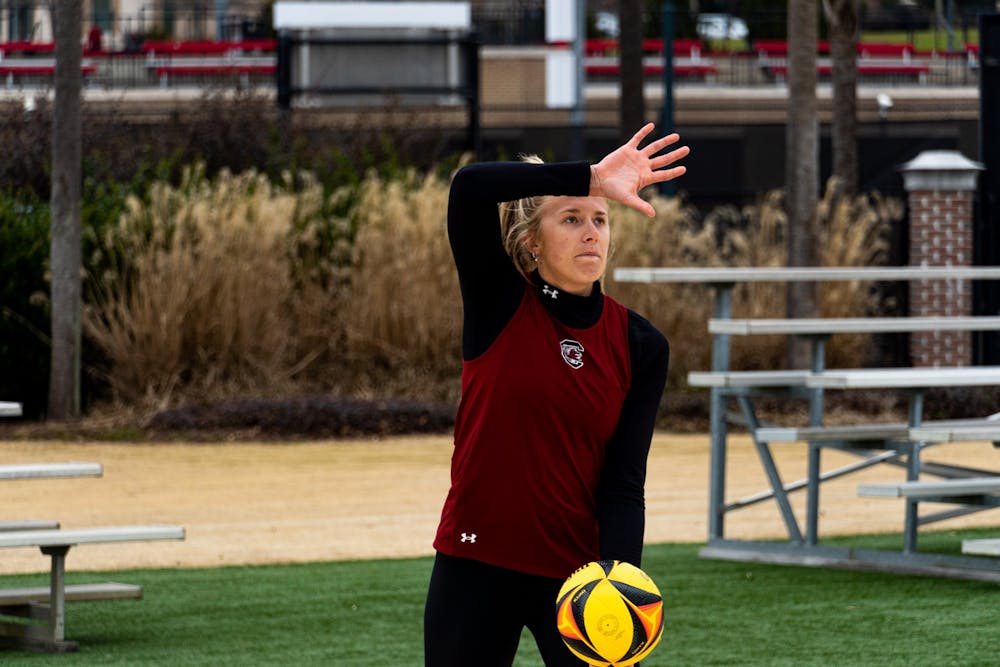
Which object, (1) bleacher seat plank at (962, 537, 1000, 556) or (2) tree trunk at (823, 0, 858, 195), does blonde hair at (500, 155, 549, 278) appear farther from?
(2) tree trunk at (823, 0, 858, 195)

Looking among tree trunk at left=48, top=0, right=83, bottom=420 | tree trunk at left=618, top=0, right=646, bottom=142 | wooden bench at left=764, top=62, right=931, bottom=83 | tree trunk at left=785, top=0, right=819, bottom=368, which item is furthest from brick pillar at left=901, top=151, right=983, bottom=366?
wooden bench at left=764, top=62, right=931, bottom=83

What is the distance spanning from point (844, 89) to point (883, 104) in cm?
1183

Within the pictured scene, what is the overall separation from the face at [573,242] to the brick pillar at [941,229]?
14746 mm

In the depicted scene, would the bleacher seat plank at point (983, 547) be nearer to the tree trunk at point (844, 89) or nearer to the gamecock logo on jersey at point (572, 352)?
the gamecock logo on jersey at point (572, 352)

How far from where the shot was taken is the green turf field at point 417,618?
684cm

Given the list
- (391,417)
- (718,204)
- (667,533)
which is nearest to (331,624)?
(667,533)

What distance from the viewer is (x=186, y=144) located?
2167 cm

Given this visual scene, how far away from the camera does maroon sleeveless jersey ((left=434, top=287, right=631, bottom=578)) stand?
3.56m

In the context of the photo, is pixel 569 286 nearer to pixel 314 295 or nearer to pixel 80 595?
pixel 80 595

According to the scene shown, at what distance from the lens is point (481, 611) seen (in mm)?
3619

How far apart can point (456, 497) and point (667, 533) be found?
266 inches

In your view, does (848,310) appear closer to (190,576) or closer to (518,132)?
(190,576)

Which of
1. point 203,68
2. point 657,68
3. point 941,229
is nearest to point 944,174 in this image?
point 941,229

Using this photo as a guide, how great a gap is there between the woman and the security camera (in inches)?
1233
